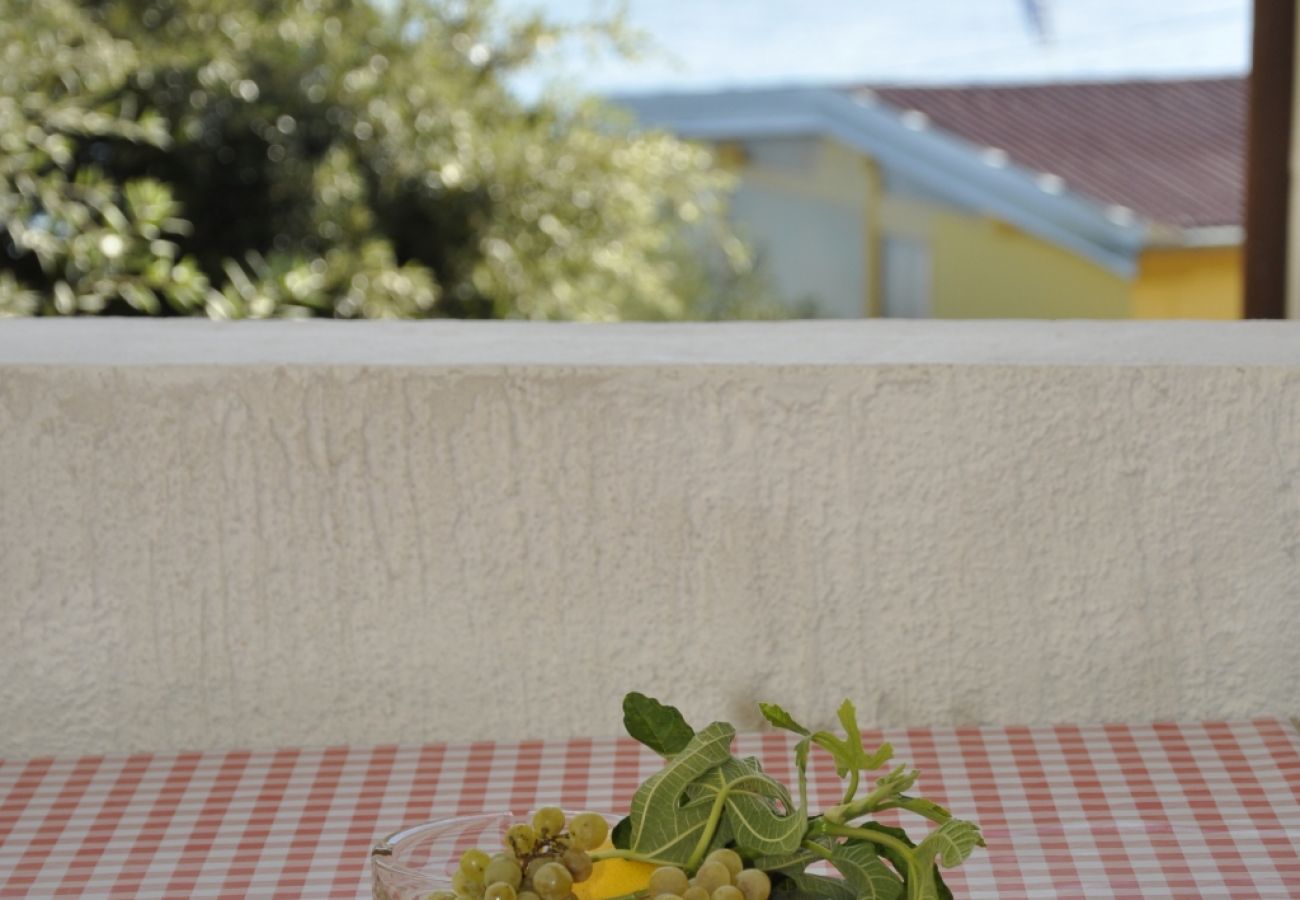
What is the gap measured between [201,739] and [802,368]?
61 cm

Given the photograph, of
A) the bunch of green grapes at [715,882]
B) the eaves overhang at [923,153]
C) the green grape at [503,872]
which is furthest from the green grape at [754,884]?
the eaves overhang at [923,153]

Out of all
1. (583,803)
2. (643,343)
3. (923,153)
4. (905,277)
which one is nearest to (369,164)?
(643,343)

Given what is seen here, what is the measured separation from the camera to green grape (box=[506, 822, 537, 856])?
79 centimetres

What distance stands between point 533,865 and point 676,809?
8 cm

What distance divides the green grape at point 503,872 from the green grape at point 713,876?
0.28ft

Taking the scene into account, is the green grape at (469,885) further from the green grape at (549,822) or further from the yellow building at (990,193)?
the yellow building at (990,193)

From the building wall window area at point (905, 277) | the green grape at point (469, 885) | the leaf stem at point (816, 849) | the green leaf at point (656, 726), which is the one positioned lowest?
the building wall window area at point (905, 277)

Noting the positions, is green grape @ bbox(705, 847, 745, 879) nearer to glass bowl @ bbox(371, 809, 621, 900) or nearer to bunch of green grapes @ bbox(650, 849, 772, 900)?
bunch of green grapes @ bbox(650, 849, 772, 900)

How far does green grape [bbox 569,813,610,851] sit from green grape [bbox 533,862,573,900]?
1.2 inches

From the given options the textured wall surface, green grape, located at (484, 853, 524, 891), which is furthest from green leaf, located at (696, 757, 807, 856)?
the textured wall surface

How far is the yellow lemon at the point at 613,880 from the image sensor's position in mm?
834

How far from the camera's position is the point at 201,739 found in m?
1.46

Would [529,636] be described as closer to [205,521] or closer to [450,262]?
[205,521]

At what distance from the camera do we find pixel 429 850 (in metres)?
0.92
